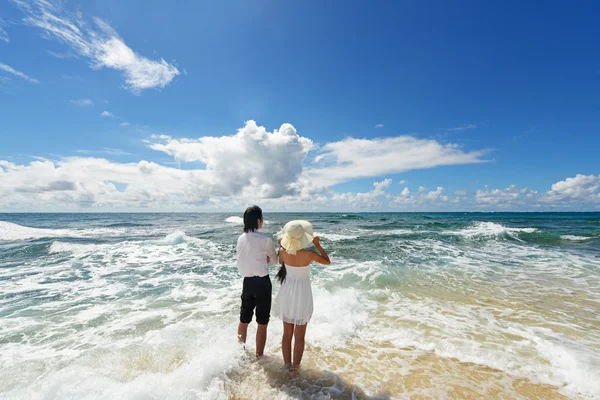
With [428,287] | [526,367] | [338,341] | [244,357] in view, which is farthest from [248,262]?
[428,287]

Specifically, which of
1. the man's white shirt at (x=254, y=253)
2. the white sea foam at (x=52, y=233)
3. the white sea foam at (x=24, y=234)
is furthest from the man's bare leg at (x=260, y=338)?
the white sea foam at (x=24, y=234)

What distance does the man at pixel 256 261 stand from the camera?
4.05 metres

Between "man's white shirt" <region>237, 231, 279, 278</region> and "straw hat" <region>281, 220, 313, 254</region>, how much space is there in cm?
38

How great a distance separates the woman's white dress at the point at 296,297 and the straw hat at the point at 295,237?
0.36m

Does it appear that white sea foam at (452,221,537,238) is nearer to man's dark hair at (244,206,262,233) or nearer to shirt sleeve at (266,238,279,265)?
shirt sleeve at (266,238,279,265)

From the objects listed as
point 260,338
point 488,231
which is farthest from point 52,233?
point 488,231

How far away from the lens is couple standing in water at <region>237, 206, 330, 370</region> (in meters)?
3.81

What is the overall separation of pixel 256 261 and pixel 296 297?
79 cm

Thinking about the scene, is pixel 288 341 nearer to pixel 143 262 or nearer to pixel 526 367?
pixel 526 367

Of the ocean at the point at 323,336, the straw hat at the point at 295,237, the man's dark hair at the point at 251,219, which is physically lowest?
the ocean at the point at 323,336

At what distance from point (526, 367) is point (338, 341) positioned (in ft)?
10.2

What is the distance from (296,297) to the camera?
3916 millimetres

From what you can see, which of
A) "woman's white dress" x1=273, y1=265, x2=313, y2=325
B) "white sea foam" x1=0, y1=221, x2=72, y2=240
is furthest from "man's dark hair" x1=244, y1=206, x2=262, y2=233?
"white sea foam" x1=0, y1=221, x2=72, y2=240

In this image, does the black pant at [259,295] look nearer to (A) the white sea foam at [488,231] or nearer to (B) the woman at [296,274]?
(B) the woman at [296,274]
